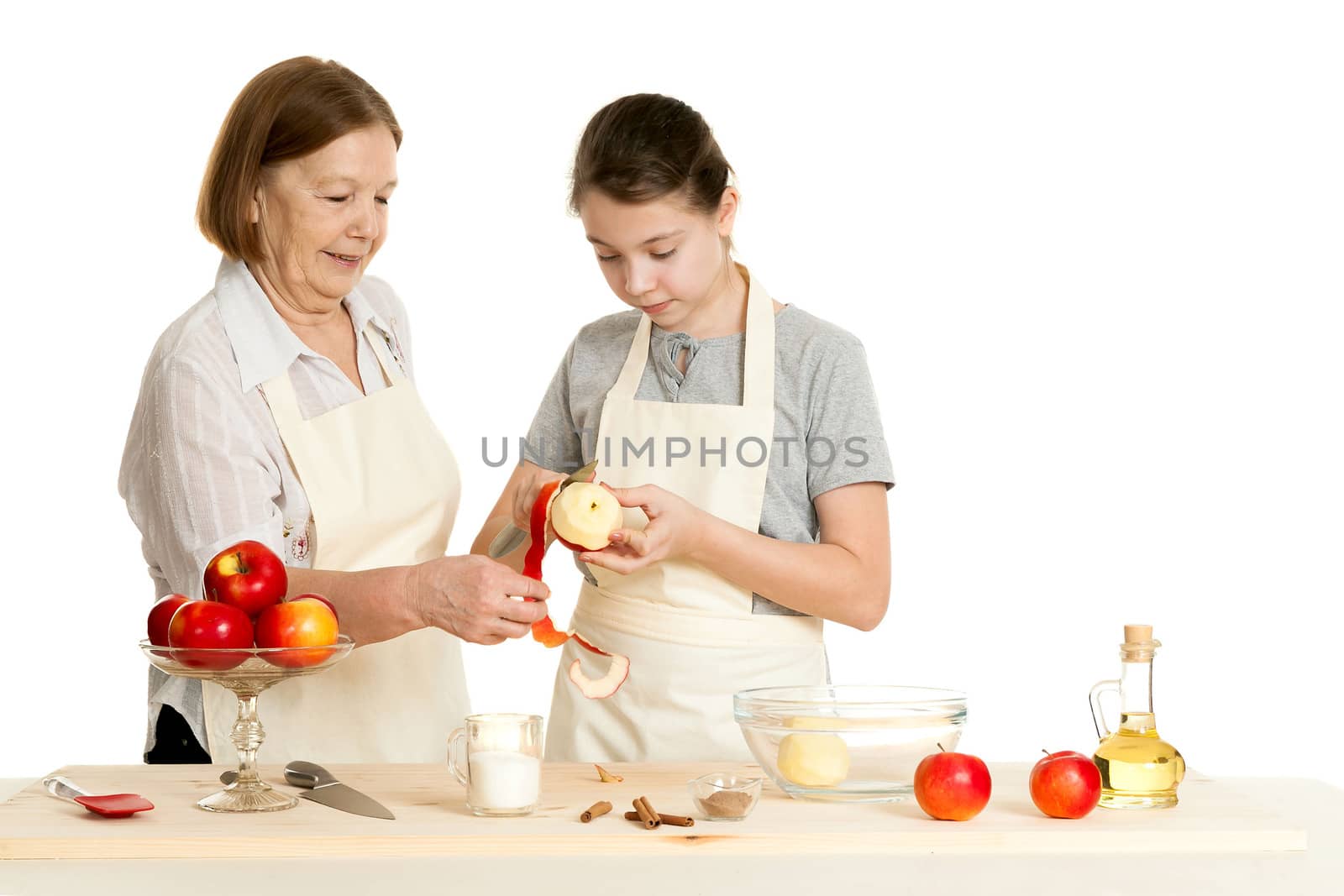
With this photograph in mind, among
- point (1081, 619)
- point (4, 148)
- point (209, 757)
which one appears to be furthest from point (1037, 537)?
point (4, 148)

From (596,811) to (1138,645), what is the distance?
2.30 ft

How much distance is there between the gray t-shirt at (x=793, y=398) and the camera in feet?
7.52

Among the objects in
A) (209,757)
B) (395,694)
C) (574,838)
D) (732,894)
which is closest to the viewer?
(732,894)

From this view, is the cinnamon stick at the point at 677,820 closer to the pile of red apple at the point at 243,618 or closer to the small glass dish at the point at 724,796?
the small glass dish at the point at 724,796

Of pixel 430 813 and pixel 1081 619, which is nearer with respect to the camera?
pixel 430 813

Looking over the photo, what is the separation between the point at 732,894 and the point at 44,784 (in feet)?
3.21

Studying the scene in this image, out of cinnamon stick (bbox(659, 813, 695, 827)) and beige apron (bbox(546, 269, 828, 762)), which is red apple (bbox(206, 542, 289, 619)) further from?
beige apron (bbox(546, 269, 828, 762))

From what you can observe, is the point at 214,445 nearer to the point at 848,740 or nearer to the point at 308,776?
the point at 308,776

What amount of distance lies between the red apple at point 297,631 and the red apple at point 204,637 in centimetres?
3

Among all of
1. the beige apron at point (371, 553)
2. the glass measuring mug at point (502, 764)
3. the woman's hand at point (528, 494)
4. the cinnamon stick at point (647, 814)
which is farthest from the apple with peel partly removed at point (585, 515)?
the beige apron at point (371, 553)

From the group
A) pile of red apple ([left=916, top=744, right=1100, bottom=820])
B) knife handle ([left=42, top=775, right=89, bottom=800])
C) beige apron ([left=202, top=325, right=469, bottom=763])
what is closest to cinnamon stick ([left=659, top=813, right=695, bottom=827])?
pile of red apple ([left=916, top=744, right=1100, bottom=820])

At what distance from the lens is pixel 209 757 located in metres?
2.28

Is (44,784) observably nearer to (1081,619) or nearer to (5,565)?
(5,565)

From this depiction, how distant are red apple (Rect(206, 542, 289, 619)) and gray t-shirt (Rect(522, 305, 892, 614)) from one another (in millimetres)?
775
